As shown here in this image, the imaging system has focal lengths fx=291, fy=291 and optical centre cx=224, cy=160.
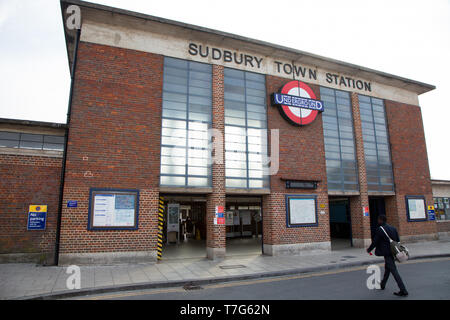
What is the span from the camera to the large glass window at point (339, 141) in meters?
15.3

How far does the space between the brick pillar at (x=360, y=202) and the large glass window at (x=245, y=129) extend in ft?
18.8

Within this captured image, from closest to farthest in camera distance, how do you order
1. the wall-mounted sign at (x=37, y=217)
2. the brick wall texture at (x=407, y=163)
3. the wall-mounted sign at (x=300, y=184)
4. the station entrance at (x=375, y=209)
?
the wall-mounted sign at (x=37, y=217)
the wall-mounted sign at (x=300, y=184)
the brick wall texture at (x=407, y=163)
the station entrance at (x=375, y=209)

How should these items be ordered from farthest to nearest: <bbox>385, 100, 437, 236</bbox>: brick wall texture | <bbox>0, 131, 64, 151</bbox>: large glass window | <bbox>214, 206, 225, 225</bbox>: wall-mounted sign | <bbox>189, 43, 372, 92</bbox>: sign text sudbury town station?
<bbox>385, 100, 437, 236</bbox>: brick wall texture, <bbox>189, 43, 372, 92</bbox>: sign text sudbury town station, <bbox>214, 206, 225, 225</bbox>: wall-mounted sign, <bbox>0, 131, 64, 151</bbox>: large glass window

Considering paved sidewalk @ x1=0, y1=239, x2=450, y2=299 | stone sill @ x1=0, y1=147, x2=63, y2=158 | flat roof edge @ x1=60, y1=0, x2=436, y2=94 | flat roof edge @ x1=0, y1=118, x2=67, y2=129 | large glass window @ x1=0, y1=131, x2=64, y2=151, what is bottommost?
paved sidewalk @ x1=0, y1=239, x2=450, y2=299

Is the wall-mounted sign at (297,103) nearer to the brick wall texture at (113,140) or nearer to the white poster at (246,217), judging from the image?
the brick wall texture at (113,140)

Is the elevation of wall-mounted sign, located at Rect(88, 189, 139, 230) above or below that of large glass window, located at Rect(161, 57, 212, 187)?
below

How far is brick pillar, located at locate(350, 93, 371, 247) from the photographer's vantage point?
15.4 m

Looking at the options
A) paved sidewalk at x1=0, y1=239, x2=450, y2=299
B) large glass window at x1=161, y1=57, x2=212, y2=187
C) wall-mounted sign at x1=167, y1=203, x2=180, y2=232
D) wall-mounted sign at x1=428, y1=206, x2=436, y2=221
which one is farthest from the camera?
wall-mounted sign at x1=167, y1=203, x2=180, y2=232

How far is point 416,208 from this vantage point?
17.2m

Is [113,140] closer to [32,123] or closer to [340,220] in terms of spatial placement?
[32,123]

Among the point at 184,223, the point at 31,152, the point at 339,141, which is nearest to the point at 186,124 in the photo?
the point at 31,152

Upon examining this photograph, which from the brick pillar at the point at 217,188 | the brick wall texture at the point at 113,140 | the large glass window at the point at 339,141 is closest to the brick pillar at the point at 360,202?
the large glass window at the point at 339,141

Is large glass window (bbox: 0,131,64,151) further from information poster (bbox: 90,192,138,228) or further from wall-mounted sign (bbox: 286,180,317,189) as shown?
wall-mounted sign (bbox: 286,180,317,189)

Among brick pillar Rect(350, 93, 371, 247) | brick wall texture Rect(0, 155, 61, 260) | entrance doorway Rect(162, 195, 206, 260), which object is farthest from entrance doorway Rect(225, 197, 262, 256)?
brick wall texture Rect(0, 155, 61, 260)
